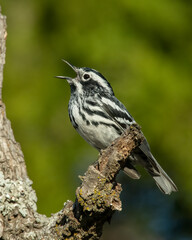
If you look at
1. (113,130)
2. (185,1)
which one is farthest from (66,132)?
(185,1)

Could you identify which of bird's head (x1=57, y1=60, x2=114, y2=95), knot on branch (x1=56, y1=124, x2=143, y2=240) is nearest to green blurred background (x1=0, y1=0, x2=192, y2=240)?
bird's head (x1=57, y1=60, x2=114, y2=95)

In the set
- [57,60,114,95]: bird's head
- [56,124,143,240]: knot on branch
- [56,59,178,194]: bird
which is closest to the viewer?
[56,124,143,240]: knot on branch

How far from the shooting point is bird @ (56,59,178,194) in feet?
16.3

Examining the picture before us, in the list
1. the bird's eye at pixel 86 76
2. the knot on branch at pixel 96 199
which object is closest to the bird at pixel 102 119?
the bird's eye at pixel 86 76

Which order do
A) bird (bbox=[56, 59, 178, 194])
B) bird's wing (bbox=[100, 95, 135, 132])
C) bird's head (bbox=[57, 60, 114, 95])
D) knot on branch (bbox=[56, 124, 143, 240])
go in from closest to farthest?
knot on branch (bbox=[56, 124, 143, 240]) → bird (bbox=[56, 59, 178, 194]) → bird's wing (bbox=[100, 95, 135, 132]) → bird's head (bbox=[57, 60, 114, 95])

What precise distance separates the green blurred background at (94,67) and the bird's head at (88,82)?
7 cm

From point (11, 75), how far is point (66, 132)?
0.78m

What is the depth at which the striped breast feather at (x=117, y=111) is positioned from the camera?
5.08m

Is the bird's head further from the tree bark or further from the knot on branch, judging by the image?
the knot on branch

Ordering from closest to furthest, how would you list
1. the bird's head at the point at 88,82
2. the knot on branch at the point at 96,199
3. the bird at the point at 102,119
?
the knot on branch at the point at 96,199 → the bird at the point at 102,119 → the bird's head at the point at 88,82

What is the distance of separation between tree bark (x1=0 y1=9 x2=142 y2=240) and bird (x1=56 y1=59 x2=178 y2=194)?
965mm

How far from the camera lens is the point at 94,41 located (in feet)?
17.4

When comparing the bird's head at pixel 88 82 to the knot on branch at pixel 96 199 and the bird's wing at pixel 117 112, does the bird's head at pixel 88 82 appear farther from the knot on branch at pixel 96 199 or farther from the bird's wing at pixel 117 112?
the knot on branch at pixel 96 199

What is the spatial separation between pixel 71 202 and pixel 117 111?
1.68 metres
